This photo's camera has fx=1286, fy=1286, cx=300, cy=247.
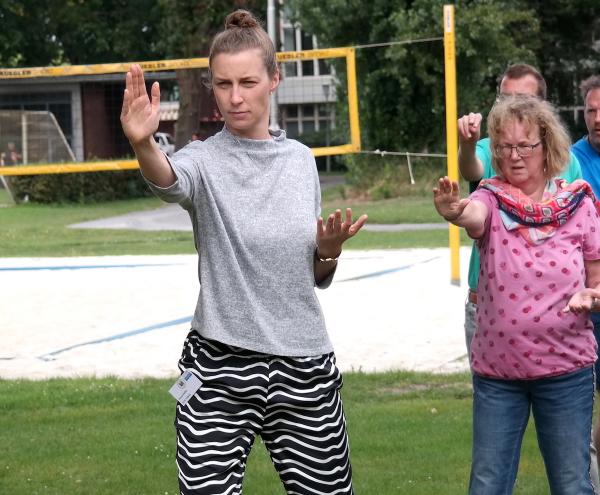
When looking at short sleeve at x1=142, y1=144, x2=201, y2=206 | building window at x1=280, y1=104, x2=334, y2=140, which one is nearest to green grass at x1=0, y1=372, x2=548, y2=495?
short sleeve at x1=142, y1=144, x2=201, y2=206

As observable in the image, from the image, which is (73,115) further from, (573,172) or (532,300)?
(532,300)

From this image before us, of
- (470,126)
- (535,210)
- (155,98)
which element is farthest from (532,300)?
(155,98)

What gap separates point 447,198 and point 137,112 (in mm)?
1018

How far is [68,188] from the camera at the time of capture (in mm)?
35500

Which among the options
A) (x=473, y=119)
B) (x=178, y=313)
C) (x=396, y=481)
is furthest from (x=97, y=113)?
(x=473, y=119)

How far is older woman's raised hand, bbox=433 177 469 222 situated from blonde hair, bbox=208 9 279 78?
62 centimetres

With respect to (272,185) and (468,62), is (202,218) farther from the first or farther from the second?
(468,62)

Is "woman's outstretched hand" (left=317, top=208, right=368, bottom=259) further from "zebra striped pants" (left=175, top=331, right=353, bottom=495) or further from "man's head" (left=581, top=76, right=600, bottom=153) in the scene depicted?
"man's head" (left=581, top=76, right=600, bottom=153)

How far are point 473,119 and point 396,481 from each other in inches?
86.7

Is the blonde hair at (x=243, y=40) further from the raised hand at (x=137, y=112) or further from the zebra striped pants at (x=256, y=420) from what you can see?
the zebra striped pants at (x=256, y=420)

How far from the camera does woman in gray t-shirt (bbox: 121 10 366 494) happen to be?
3.80m

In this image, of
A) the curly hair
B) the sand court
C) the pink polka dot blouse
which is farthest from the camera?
the sand court

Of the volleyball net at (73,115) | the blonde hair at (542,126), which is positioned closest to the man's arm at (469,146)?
the blonde hair at (542,126)

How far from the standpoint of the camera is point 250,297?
3795mm
